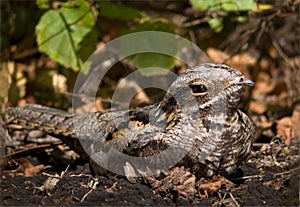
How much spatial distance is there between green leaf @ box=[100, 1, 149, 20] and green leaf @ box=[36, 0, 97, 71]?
0.12m

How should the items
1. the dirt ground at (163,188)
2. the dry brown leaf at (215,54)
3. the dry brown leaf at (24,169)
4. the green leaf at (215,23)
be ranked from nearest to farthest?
the dirt ground at (163,188), the dry brown leaf at (24,169), the green leaf at (215,23), the dry brown leaf at (215,54)

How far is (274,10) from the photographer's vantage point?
4.00m

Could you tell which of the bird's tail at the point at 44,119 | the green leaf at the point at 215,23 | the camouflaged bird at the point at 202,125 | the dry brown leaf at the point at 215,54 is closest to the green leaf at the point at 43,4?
the bird's tail at the point at 44,119

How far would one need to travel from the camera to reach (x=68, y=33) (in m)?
3.80

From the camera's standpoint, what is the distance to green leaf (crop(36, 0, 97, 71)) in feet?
12.3

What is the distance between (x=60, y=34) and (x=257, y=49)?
1.70 m

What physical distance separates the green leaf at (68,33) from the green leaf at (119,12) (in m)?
0.12

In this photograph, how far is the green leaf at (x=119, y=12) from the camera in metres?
3.88

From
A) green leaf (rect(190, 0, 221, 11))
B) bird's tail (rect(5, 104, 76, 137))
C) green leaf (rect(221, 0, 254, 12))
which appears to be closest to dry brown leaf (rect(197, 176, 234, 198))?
bird's tail (rect(5, 104, 76, 137))

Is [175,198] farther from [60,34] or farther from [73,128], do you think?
[60,34]

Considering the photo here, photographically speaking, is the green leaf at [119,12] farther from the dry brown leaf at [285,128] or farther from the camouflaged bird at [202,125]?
the camouflaged bird at [202,125]

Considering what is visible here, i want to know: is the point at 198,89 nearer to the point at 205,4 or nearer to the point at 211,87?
the point at 211,87

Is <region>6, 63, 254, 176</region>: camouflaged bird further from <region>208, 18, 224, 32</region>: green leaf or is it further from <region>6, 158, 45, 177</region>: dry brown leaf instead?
<region>208, 18, 224, 32</region>: green leaf

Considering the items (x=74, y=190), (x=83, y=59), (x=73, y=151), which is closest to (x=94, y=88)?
(x=83, y=59)
